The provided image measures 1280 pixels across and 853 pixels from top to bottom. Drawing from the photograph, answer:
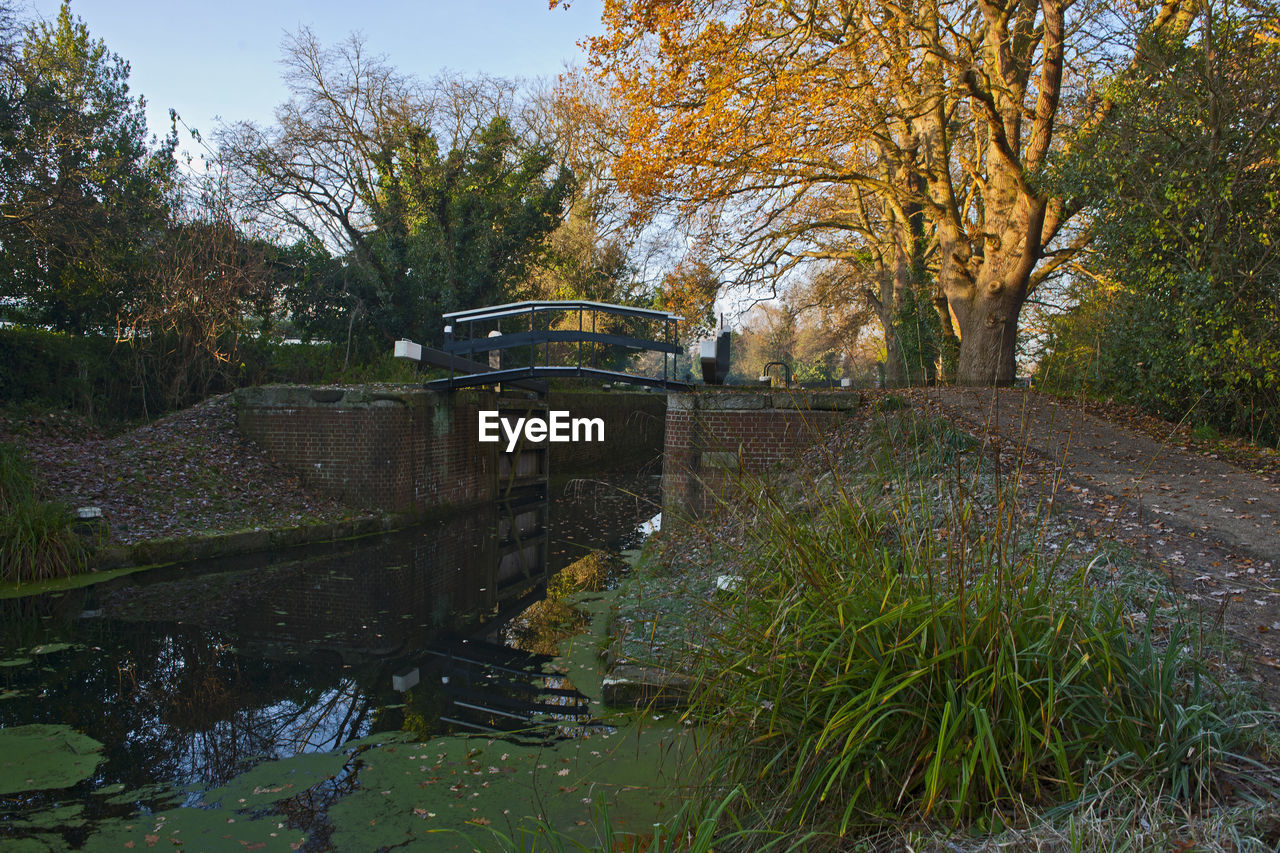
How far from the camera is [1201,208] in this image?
24.4ft

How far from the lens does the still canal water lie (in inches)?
120

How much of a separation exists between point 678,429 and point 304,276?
11862 millimetres

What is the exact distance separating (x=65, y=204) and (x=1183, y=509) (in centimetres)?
1326

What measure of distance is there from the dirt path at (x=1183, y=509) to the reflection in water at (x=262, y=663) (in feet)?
9.89

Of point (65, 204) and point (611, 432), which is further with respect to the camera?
point (611, 432)

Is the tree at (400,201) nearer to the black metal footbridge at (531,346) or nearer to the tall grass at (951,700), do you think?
the black metal footbridge at (531,346)

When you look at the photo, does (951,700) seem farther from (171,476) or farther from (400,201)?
(400,201)

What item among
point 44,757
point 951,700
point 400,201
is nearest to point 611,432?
point 400,201

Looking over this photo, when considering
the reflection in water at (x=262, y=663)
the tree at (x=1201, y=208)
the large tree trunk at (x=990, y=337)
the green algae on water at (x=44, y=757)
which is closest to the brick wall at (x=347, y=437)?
the reflection in water at (x=262, y=663)

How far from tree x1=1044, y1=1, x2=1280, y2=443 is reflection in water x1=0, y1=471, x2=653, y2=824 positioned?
216 inches

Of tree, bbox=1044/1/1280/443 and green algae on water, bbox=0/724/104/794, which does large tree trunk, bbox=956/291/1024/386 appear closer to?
tree, bbox=1044/1/1280/443

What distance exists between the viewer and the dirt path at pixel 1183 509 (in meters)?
3.23

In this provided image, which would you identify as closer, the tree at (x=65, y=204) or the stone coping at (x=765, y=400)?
the stone coping at (x=765, y=400)

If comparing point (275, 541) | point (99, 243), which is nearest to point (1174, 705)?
point (275, 541)
